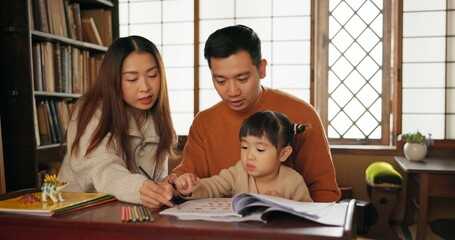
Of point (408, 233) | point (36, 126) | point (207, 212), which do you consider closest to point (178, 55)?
point (36, 126)

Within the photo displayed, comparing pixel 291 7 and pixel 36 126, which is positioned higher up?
pixel 291 7

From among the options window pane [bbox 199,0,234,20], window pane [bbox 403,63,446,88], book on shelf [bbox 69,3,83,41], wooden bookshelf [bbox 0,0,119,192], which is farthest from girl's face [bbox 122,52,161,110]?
window pane [bbox 403,63,446,88]

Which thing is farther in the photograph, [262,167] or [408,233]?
[408,233]

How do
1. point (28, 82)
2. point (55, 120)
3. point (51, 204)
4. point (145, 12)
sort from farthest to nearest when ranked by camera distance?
point (145, 12)
point (55, 120)
point (28, 82)
point (51, 204)

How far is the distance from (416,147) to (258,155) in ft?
8.12

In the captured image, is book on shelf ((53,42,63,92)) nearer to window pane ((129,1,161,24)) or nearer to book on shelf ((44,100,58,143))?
book on shelf ((44,100,58,143))

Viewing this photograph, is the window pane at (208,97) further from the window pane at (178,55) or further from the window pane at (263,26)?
the window pane at (263,26)

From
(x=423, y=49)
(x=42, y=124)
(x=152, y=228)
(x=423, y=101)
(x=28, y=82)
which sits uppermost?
(x=423, y=49)

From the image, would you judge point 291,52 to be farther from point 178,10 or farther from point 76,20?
point 76,20

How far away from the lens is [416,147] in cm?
348

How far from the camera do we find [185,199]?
4.27 ft

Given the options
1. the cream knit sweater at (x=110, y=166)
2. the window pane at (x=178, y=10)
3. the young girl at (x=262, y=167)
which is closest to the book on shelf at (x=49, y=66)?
the cream knit sweater at (x=110, y=166)

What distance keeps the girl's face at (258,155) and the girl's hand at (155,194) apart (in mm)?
292

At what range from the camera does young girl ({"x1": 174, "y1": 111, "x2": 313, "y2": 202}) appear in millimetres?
1387
